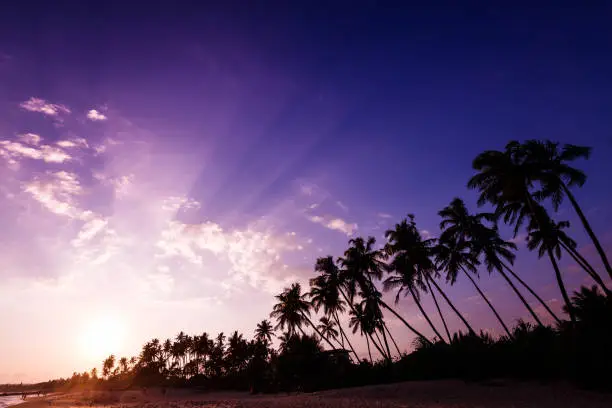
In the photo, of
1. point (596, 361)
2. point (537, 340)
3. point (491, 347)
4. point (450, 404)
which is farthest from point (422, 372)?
point (596, 361)

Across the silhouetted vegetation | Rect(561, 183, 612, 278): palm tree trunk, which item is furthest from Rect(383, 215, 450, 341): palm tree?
Rect(561, 183, 612, 278): palm tree trunk

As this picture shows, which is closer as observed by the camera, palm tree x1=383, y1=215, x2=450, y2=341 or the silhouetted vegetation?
the silhouetted vegetation

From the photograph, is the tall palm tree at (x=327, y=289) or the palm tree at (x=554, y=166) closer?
the palm tree at (x=554, y=166)

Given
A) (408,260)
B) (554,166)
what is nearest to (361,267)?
(408,260)

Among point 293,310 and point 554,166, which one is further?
point 293,310

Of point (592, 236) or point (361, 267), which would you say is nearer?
point (592, 236)

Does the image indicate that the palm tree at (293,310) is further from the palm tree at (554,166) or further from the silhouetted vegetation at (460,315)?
the palm tree at (554,166)

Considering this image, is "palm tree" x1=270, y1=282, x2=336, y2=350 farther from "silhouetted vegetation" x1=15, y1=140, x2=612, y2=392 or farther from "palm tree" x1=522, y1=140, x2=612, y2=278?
"palm tree" x1=522, y1=140, x2=612, y2=278

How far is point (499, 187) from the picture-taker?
22656 millimetres

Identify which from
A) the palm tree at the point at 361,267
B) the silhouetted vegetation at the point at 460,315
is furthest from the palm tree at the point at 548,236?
the palm tree at the point at 361,267

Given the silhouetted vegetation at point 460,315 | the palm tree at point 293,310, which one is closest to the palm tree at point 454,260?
the silhouetted vegetation at point 460,315

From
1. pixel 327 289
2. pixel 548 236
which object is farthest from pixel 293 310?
pixel 548 236

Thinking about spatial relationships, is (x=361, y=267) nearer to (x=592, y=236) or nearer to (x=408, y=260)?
(x=408, y=260)

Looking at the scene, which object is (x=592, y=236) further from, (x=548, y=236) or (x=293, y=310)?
(x=293, y=310)
